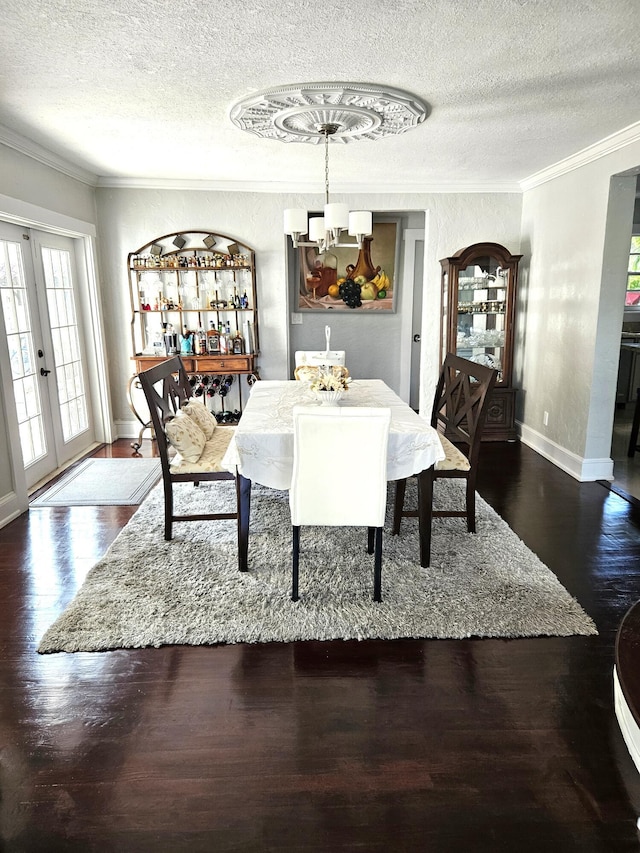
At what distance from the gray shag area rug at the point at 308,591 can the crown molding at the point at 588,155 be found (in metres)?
2.66

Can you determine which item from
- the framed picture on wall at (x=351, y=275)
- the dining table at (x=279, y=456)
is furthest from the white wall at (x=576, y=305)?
the dining table at (x=279, y=456)

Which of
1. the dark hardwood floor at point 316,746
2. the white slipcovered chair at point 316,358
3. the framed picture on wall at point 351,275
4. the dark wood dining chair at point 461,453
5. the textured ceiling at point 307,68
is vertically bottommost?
the dark hardwood floor at point 316,746

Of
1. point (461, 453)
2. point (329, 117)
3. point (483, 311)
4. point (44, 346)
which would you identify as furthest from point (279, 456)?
point (483, 311)

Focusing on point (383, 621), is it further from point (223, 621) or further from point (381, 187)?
point (381, 187)

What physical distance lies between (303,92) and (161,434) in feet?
6.35

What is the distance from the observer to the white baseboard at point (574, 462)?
425 cm

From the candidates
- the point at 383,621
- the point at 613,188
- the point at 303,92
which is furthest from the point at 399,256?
the point at 383,621

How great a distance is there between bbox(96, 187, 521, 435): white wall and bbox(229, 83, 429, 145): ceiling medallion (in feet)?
5.96

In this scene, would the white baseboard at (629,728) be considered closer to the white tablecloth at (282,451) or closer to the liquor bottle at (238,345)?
the white tablecloth at (282,451)

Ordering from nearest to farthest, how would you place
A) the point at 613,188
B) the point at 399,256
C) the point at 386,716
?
1. the point at 386,716
2. the point at 613,188
3. the point at 399,256

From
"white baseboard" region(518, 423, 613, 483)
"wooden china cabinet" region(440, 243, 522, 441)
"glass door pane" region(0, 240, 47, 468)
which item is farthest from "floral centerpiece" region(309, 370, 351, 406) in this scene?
"wooden china cabinet" region(440, 243, 522, 441)

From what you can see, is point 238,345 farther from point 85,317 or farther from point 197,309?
point 85,317

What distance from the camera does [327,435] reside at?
2.39 metres

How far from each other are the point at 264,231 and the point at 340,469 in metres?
3.67
